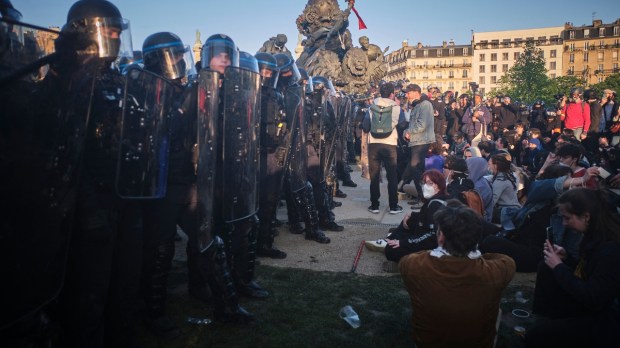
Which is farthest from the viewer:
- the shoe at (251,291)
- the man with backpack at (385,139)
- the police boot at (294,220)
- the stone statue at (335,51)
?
the stone statue at (335,51)

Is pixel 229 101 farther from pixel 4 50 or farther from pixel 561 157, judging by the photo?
pixel 561 157

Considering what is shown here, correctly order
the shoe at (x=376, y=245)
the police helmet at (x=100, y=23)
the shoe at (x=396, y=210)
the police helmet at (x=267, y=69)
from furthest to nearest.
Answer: the shoe at (x=396, y=210) → the shoe at (x=376, y=245) → the police helmet at (x=267, y=69) → the police helmet at (x=100, y=23)

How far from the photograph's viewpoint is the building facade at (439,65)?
8344 centimetres

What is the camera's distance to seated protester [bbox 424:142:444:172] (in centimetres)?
715

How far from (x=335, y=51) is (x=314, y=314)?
51.0 ft

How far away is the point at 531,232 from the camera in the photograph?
392 centimetres

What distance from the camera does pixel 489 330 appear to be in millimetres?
2271

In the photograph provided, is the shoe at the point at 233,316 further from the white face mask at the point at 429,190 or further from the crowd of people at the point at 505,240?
the white face mask at the point at 429,190

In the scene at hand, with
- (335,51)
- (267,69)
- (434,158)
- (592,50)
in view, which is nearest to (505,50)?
(592,50)

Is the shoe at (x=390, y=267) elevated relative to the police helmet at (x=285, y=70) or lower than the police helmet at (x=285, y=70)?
lower

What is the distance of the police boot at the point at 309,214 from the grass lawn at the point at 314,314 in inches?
40.4

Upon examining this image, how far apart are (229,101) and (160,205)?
0.81 m

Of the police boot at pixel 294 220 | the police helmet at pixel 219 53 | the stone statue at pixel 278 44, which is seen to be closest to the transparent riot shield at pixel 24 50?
the police helmet at pixel 219 53

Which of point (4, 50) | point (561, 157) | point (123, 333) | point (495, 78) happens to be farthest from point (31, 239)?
point (495, 78)
